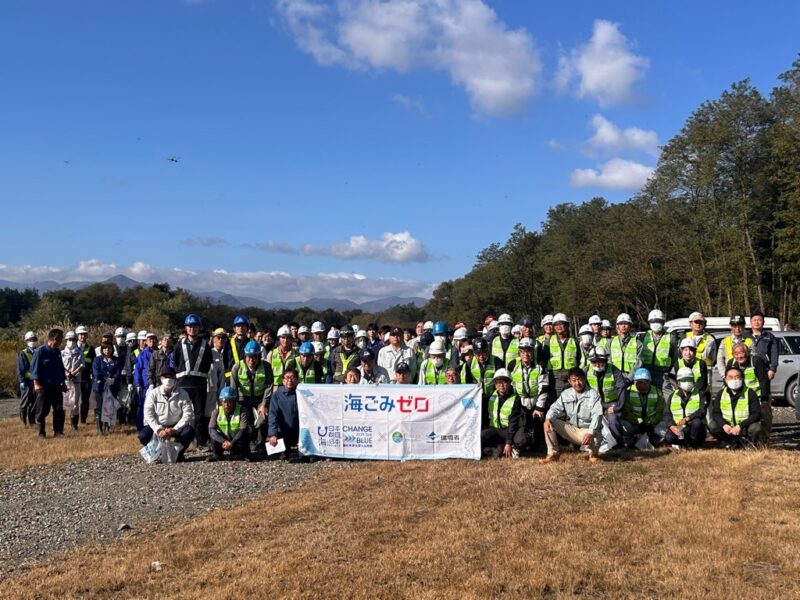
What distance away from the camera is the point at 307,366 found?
1145 centimetres

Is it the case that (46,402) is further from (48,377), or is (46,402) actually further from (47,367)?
(47,367)

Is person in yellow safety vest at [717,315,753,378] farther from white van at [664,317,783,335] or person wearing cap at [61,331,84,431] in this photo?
person wearing cap at [61,331,84,431]

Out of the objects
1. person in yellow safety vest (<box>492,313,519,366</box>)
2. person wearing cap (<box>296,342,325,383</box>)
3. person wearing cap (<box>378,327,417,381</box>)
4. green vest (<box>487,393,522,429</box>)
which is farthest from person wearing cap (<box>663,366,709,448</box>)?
person wearing cap (<box>296,342,325,383</box>)

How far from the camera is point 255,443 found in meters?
11.2

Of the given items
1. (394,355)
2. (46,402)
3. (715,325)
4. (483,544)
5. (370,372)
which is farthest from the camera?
(715,325)

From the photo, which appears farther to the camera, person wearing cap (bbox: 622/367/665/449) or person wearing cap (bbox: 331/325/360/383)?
person wearing cap (bbox: 331/325/360/383)

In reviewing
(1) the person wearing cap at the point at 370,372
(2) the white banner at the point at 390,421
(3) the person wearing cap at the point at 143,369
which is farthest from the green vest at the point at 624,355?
(3) the person wearing cap at the point at 143,369

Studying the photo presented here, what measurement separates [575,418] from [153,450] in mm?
6257

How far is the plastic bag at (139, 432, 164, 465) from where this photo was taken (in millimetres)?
10539

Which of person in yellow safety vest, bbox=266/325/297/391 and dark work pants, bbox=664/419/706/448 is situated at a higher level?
person in yellow safety vest, bbox=266/325/297/391

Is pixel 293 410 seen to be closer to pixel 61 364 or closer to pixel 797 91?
pixel 61 364

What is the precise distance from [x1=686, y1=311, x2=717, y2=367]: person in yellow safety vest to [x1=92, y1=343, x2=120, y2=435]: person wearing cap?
1082 centimetres

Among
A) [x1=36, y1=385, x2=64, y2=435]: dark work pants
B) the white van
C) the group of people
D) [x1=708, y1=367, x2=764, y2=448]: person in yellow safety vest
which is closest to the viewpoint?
[x1=708, y1=367, x2=764, y2=448]: person in yellow safety vest

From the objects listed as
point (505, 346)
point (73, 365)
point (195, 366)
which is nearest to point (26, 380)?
point (73, 365)
